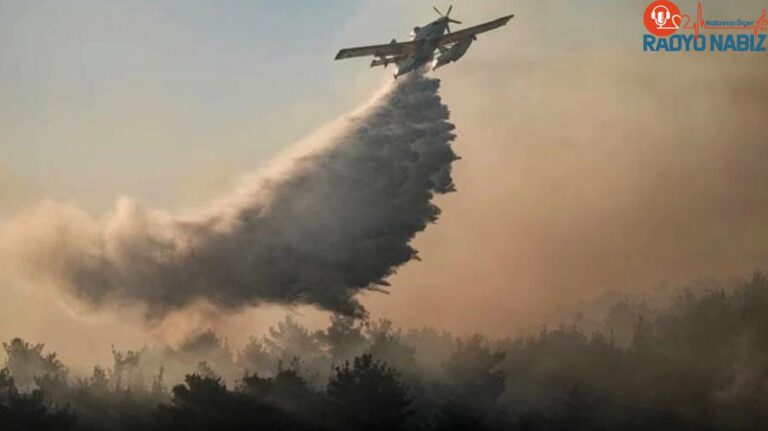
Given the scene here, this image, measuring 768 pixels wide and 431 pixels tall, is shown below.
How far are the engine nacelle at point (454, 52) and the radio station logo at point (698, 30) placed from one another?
13589 mm

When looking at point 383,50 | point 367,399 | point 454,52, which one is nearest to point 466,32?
point 454,52

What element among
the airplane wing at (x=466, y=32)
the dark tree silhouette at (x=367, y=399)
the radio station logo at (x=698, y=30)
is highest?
the radio station logo at (x=698, y=30)

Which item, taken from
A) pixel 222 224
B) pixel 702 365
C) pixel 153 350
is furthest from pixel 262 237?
pixel 702 365

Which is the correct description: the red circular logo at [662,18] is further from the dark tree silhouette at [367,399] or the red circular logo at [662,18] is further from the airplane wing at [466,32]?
the dark tree silhouette at [367,399]

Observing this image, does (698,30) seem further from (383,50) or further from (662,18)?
(383,50)

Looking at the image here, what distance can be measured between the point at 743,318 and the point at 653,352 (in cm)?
568

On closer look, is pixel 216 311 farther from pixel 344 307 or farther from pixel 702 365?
pixel 702 365

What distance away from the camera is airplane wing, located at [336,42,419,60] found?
1651 inches

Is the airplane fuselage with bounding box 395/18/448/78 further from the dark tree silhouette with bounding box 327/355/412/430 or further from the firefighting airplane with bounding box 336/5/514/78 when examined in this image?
the dark tree silhouette with bounding box 327/355/412/430

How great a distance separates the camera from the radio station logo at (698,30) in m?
50.3

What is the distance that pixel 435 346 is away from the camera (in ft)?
165

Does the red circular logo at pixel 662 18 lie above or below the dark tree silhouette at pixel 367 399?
above

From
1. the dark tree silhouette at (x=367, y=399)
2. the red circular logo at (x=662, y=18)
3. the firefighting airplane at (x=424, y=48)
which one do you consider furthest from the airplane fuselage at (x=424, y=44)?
the red circular logo at (x=662, y=18)

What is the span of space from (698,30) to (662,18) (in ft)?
6.87
